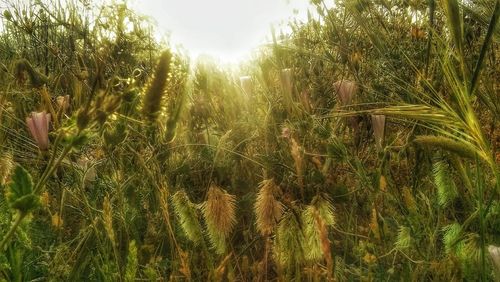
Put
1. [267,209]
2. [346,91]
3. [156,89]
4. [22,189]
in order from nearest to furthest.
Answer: [22,189]
[156,89]
[267,209]
[346,91]

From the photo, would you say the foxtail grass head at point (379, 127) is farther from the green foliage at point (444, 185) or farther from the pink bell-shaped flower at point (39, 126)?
the pink bell-shaped flower at point (39, 126)

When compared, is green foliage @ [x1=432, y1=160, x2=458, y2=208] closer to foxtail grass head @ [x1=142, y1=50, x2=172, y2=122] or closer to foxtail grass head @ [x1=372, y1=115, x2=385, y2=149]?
foxtail grass head @ [x1=372, y1=115, x2=385, y2=149]

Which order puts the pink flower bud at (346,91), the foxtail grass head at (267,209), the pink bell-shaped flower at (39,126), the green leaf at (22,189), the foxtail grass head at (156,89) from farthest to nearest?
the pink flower bud at (346,91) → the pink bell-shaped flower at (39,126) → the foxtail grass head at (267,209) → the foxtail grass head at (156,89) → the green leaf at (22,189)

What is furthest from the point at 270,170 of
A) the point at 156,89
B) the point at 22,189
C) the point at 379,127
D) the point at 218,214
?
the point at 22,189

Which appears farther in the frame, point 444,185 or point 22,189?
point 444,185

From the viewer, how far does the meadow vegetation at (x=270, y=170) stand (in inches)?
32.2

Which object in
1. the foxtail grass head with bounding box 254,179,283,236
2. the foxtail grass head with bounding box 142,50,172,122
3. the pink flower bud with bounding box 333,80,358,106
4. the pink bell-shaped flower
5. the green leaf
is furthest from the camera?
the pink flower bud with bounding box 333,80,358,106

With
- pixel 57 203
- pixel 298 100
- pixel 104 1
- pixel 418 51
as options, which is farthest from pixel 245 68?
pixel 57 203

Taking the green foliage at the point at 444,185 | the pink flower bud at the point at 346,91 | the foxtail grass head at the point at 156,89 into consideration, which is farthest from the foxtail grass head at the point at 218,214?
the pink flower bud at the point at 346,91

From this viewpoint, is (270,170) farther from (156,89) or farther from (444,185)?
(156,89)

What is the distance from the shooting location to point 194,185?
1.80 m

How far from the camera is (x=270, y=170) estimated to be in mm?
1577

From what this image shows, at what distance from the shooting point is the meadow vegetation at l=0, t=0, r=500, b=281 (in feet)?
2.69

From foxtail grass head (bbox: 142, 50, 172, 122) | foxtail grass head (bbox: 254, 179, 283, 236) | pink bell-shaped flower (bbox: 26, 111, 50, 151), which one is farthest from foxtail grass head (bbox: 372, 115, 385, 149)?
pink bell-shaped flower (bbox: 26, 111, 50, 151)
